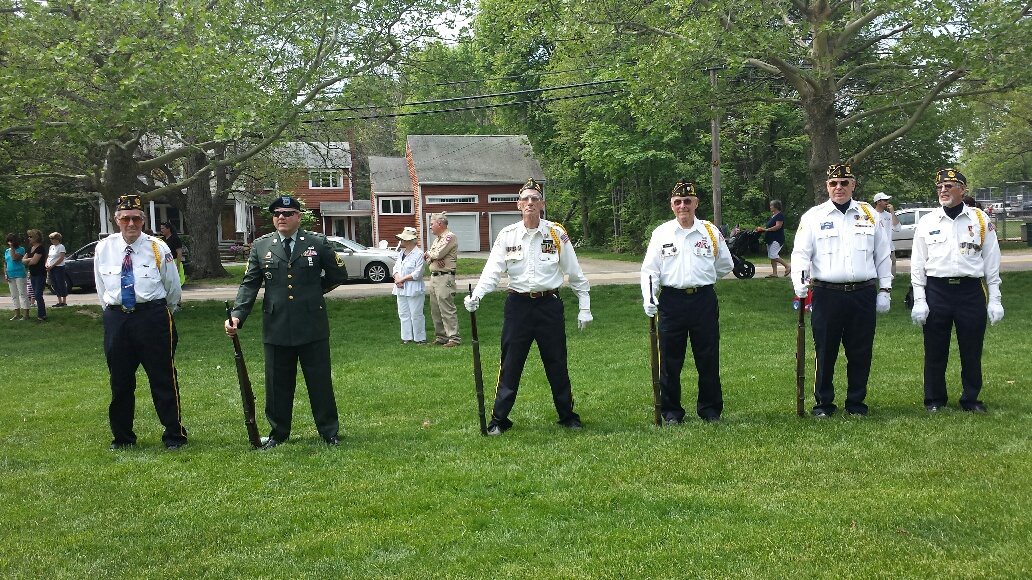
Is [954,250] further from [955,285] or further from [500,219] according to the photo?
[500,219]

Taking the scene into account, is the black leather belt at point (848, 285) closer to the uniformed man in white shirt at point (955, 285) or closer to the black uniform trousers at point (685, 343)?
the uniformed man in white shirt at point (955, 285)

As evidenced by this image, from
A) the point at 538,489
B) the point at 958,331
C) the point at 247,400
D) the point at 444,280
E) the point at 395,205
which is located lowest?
the point at 538,489

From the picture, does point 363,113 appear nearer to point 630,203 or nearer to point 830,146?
point 830,146

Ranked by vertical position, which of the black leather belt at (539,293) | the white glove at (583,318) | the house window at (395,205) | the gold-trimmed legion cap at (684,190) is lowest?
the white glove at (583,318)

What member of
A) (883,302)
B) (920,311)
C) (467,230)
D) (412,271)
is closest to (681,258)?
(883,302)

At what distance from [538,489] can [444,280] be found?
8.04 metres

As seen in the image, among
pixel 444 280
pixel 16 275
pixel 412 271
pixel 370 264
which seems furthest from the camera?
pixel 370 264

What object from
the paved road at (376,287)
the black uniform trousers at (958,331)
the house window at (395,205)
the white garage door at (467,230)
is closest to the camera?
the black uniform trousers at (958,331)

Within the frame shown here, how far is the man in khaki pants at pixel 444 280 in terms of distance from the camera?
13.6m

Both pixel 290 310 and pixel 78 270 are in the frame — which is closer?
pixel 290 310

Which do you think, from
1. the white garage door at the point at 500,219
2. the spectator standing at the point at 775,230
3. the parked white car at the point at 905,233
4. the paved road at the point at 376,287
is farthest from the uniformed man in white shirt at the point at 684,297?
the white garage door at the point at 500,219

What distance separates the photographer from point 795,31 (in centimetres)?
1709

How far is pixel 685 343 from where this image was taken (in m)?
7.88

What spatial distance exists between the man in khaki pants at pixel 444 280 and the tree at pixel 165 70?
186 inches
